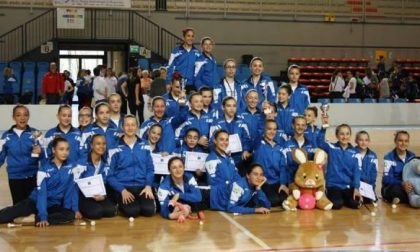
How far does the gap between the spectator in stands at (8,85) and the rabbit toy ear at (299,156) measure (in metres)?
11.5

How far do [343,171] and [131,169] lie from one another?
99.2 inches

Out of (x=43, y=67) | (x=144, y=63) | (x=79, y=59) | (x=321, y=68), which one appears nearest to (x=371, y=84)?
(x=321, y=68)

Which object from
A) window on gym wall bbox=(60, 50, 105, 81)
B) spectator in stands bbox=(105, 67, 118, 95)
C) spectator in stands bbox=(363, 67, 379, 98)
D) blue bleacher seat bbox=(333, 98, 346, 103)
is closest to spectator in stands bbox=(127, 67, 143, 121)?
spectator in stands bbox=(105, 67, 118, 95)

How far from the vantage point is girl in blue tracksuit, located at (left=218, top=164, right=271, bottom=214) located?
6324mm

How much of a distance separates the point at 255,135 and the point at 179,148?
3.28ft

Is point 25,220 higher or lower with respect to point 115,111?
lower

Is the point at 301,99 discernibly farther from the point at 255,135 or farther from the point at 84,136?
the point at 84,136

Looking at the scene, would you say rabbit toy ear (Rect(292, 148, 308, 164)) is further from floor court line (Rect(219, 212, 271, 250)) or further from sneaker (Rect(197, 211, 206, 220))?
sneaker (Rect(197, 211, 206, 220))

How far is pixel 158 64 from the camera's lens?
739 inches

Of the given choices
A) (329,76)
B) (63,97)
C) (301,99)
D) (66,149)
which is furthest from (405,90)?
(66,149)

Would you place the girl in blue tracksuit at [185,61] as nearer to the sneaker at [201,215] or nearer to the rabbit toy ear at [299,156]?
the rabbit toy ear at [299,156]

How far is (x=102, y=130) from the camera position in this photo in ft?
21.6

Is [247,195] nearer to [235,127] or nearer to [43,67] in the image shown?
[235,127]

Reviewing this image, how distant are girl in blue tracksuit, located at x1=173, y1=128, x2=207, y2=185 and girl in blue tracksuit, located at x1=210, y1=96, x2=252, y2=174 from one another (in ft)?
1.01
